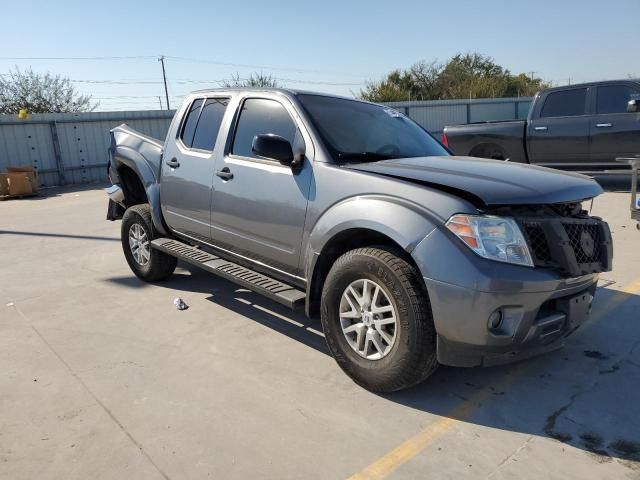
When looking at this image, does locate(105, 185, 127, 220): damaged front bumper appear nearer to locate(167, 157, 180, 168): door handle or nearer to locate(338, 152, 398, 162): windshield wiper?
locate(167, 157, 180, 168): door handle

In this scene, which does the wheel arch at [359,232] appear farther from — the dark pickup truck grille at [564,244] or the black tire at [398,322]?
the dark pickup truck grille at [564,244]

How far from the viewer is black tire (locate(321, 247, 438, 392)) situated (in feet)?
9.60

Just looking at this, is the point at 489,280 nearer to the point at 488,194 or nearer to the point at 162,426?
the point at 488,194

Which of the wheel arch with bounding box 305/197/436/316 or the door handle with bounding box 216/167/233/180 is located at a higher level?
the door handle with bounding box 216/167/233/180

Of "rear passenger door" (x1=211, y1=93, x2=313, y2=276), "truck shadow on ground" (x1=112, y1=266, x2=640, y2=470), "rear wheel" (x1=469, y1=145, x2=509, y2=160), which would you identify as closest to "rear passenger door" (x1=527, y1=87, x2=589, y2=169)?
"rear wheel" (x1=469, y1=145, x2=509, y2=160)

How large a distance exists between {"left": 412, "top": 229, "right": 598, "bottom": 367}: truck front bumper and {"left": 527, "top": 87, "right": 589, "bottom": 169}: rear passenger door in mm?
8102

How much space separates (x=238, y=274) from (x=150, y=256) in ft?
5.78

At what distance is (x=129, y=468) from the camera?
104 inches

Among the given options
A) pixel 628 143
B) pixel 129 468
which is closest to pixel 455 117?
pixel 628 143

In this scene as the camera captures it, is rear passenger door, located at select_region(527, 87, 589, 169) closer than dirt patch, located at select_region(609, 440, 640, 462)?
No

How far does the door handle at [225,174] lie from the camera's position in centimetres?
426

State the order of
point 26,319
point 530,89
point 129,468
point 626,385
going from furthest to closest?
point 530,89
point 26,319
point 626,385
point 129,468

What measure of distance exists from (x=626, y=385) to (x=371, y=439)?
1709mm

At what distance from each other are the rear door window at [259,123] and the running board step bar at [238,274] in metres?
0.95
